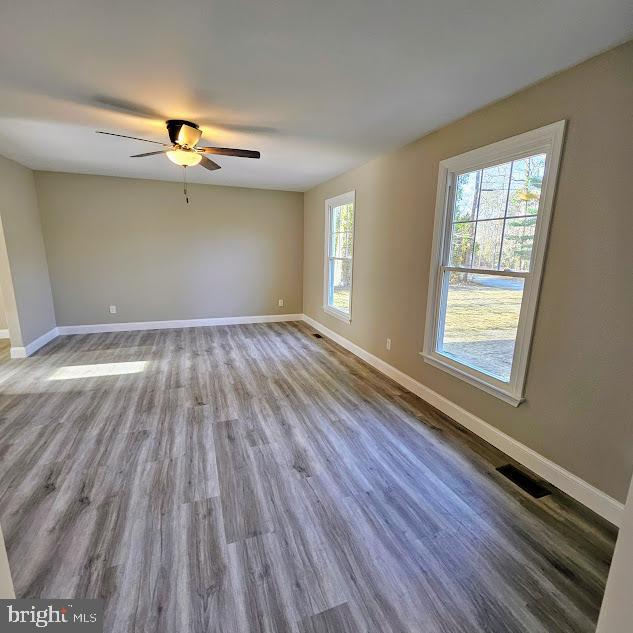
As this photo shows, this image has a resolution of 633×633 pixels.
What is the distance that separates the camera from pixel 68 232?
4.84 meters

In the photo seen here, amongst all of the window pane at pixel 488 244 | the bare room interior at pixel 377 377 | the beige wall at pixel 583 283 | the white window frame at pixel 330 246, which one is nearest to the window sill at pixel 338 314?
the white window frame at pixel 330 246

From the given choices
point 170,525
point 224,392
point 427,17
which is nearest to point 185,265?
point 224,392

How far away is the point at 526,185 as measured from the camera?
2.11 metres

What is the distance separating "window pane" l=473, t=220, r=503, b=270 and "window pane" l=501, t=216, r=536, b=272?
0.18 ft

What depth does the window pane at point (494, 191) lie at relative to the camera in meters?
2.26

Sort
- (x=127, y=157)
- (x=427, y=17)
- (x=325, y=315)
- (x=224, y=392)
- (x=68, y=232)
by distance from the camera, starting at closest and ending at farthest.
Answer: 1. (x=427, y=17)
2. (x=224, y=392)
3. (x=127, y=157)
4. (x=68, y=232)
5. (x=325, y=315)

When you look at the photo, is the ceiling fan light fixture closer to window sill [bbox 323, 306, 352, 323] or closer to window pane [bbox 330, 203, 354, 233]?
window pane [bbox 330, 203, 354, 233]

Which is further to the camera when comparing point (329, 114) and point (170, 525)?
point (329, 114)

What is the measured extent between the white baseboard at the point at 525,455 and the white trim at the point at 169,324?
3040 millimetres

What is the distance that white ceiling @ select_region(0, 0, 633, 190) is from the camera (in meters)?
1.43

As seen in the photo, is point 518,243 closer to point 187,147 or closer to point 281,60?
point 281,60

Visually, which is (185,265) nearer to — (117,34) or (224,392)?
(224,392)

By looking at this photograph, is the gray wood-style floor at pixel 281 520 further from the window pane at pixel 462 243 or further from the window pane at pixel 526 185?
the window pane at pixel 526 185

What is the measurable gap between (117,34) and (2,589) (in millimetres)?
2238
